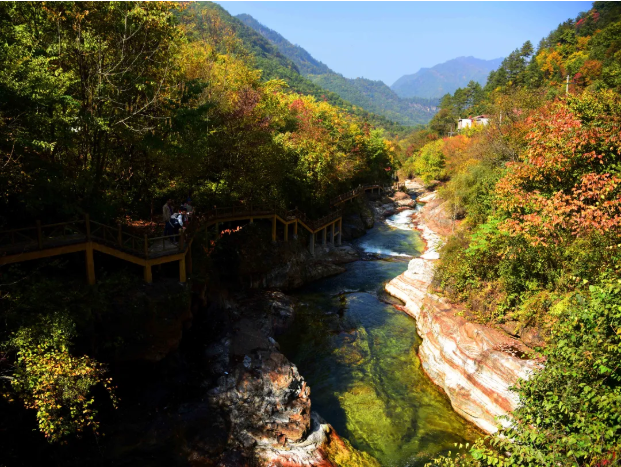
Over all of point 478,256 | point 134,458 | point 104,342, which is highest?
point 478,256

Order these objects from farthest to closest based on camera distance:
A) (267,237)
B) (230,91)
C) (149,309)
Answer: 1. (230,91)
2. (267,237)
3. (149,309)

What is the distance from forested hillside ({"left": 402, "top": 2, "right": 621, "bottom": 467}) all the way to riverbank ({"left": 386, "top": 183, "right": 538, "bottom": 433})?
76 cm

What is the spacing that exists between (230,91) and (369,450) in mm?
25413

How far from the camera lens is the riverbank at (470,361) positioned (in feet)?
46.6

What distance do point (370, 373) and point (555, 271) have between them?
912cm

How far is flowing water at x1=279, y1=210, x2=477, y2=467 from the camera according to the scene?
14.1 meters

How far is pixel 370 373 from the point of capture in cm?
1778

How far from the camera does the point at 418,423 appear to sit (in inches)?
587

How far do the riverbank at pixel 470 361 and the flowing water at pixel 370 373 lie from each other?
662 millimetres

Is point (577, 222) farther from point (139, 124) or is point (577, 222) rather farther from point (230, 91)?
point (230, 91)

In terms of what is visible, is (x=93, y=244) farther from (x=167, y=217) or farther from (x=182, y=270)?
(x=167, y=217)

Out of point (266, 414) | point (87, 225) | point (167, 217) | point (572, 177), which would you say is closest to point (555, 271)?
point (572, 177)

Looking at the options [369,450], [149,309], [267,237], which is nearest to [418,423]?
[369,450]

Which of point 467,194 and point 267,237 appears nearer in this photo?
point 267,237
